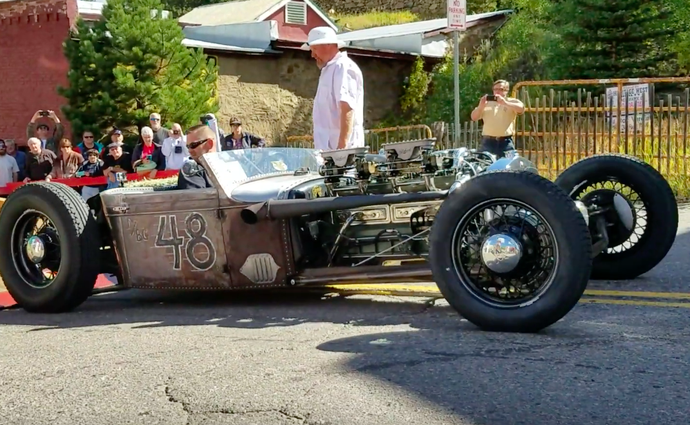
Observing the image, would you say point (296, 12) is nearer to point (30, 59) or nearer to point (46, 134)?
point (30, 59)

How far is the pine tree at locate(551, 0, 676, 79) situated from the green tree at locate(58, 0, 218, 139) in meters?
9.26

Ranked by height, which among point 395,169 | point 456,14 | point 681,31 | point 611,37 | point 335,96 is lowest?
Answer: point 395,169

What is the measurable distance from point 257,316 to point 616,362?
2488mm

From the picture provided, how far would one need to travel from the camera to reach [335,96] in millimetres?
7316

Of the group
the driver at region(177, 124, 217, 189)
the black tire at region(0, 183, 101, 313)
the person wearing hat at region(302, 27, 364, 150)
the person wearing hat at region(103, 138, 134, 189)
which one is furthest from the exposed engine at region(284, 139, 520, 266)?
the person wearing hat at region(103, 138, 134, 189)

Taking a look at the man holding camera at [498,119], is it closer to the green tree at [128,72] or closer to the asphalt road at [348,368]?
the asphalt road at [348,368]

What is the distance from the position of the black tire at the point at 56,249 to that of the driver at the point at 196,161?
2.45 feet

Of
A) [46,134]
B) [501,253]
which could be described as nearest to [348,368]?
[501,253]

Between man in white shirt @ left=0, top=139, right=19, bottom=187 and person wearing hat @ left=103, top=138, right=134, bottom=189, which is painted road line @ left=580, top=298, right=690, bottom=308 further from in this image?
man in white shirt @ left=0, top=139, right=19, bottom=187

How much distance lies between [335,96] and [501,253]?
8.47ft

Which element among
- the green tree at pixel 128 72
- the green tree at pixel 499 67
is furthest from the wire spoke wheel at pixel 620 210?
the green tree at pixel 499 67

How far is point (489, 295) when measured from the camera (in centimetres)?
529

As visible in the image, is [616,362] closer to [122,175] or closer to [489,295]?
[489,295]

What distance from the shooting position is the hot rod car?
5164mm
